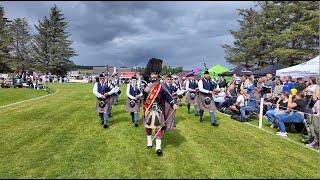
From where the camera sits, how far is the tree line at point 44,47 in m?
81.5

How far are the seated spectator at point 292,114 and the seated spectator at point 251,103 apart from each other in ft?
9.51

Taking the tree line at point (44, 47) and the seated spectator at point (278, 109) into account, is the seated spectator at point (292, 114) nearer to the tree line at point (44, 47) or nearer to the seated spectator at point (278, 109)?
the seated spectator at point (278, 109)

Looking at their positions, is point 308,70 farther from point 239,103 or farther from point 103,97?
point 103,97

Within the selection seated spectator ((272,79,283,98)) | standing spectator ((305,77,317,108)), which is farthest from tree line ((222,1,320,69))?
standing spectator ((305,77,317,108))

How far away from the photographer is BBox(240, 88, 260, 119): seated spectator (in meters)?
17.0

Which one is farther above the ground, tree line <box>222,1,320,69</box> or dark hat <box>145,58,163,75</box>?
tree line <box>222,1,320,69</box>

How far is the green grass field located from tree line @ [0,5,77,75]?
6868cm

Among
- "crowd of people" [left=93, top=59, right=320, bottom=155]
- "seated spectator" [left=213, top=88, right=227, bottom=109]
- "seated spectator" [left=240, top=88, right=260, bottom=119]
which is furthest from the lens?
"seated spectator" [left=213, top=88, right=227, bottom=109]

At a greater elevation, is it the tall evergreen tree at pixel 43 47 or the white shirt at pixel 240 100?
the tall evergreen tree at pixel 43 47

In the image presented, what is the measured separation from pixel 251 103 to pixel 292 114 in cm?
406

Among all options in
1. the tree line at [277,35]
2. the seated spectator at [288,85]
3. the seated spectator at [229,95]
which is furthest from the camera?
the tree line at [277,35]

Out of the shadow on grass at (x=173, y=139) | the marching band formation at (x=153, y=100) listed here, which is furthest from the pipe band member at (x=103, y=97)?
the shadow on grass at (x=173, y=139)

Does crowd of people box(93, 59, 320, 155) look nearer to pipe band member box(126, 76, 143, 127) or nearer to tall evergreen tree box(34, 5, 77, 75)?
pipe band member box(126, 76, 143, 127)

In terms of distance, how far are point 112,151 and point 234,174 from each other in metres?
3.25
